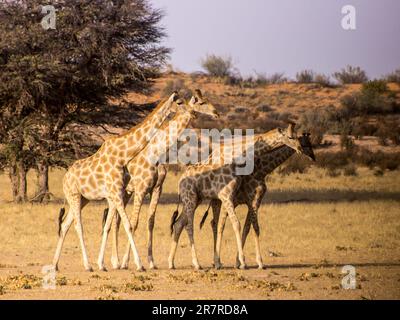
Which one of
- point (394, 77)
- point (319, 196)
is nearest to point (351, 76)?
point (394, 77)

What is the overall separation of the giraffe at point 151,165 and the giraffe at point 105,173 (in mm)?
217

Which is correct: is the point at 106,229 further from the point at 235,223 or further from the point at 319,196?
the point at 319,196

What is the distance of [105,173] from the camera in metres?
14.4

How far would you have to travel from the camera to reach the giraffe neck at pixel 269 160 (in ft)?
50.0

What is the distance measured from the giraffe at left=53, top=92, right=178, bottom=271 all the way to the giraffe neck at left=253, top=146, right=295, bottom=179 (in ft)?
5.76

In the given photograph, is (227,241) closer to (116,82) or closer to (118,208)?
(118,208)

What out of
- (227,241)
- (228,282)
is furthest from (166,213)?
(228,282)

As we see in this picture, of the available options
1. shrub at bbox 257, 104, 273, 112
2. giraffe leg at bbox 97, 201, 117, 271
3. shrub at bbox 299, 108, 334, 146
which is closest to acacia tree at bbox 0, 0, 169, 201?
giraffe leg at bbox 97, 201, 117, 271

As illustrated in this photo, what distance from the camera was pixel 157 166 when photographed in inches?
587

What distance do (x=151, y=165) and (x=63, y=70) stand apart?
10.2 m

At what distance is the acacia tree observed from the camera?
2414 cm

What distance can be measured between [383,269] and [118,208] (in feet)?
13.8

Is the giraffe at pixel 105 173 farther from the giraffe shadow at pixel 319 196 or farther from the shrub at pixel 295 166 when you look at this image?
the shrub at pixel 295 166

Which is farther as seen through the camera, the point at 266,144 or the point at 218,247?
the point at 266,144
